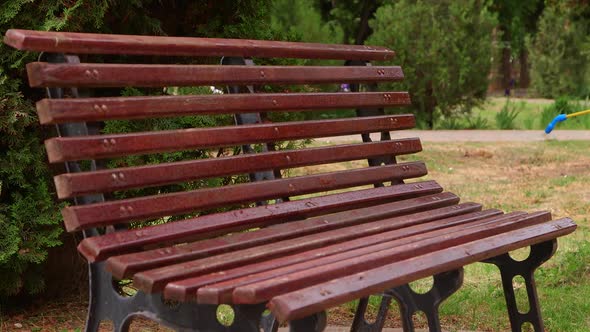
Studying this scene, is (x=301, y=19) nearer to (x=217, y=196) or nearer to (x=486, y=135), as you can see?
(x=486, y=135)

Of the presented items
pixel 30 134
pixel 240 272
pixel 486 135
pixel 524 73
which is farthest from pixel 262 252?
pixel 524 73

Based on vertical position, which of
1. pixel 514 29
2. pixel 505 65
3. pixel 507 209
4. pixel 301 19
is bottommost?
pixel 505 65

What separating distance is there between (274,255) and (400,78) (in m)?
1.45

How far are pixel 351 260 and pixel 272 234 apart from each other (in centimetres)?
41

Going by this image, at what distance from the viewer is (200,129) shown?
280cm

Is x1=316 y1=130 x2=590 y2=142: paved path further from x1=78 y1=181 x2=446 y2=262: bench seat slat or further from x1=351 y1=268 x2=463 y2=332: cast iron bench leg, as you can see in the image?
x1=351 y1=268 x2=463 y2=332: cast iron bench leg

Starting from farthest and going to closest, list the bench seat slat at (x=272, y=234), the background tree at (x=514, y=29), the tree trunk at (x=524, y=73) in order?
the tree trunk at (x=524, y=73) < the background tree at (x=514, y=29) < the bench seat slat at (x=272, y=234)

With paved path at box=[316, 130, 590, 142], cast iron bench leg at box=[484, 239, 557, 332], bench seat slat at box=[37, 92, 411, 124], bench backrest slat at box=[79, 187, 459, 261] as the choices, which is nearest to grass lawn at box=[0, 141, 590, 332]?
paved path at box=[316, 130, 590, 142]

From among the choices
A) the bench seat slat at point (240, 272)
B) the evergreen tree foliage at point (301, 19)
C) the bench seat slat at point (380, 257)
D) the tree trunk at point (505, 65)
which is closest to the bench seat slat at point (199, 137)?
the bench seat slat at point (240, 272)

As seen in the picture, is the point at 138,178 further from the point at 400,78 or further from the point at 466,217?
the point at 400,78

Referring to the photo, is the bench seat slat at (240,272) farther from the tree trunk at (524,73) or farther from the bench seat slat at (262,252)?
the tree trunk at (524,73)

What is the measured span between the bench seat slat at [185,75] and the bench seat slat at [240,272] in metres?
0.64

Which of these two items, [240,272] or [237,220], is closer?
[240,272]

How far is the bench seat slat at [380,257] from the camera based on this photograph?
2.04 metres
